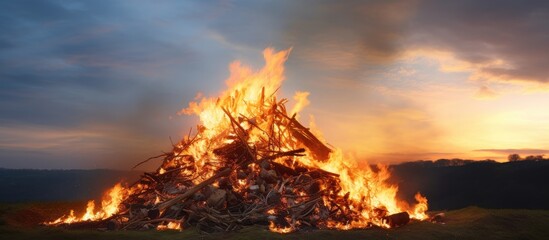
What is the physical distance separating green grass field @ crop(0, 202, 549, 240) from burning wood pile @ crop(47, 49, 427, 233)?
3.63ft

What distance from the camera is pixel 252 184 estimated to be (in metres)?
18.8

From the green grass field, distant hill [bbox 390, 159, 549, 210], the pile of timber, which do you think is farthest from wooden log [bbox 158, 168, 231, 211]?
distant hill [bbox 390, 159, 549, 210]

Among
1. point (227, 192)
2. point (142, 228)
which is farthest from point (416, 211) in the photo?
point (142, 228)

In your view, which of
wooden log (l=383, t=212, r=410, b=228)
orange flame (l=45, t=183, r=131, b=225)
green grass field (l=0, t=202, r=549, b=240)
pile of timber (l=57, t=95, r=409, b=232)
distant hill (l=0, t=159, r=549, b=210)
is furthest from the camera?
distant hill (l=0, t=159, r=549, b=210)

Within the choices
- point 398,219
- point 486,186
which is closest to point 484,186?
point 486,186

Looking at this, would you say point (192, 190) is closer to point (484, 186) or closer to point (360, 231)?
point (360, 231)

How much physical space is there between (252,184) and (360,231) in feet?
16.6

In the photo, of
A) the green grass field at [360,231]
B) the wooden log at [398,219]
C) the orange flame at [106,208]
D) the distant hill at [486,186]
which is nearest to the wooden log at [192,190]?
the green grass field at [360,231]

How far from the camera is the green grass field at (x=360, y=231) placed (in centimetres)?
1433

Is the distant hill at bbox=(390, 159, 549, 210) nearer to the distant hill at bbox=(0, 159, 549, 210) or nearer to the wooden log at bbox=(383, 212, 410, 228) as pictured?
the distant hill at bbox=(0, 159, 549, 210)

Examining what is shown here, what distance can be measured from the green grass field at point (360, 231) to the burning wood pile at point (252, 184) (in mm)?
1105

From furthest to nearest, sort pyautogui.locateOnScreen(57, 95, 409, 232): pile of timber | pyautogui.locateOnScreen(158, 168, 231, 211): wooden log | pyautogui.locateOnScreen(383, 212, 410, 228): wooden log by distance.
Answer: pyautogui.locateOnScreen(383, 212, 410, 228): wooden log, pyautogui.locateOnScreen(158, 168, 231, 211): wooden log, pyautogui.locateOnScreen(57, 95, 409, 232): pile of timber

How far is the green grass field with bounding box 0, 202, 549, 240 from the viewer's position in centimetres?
1433

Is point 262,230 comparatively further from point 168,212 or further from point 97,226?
point 97,226
